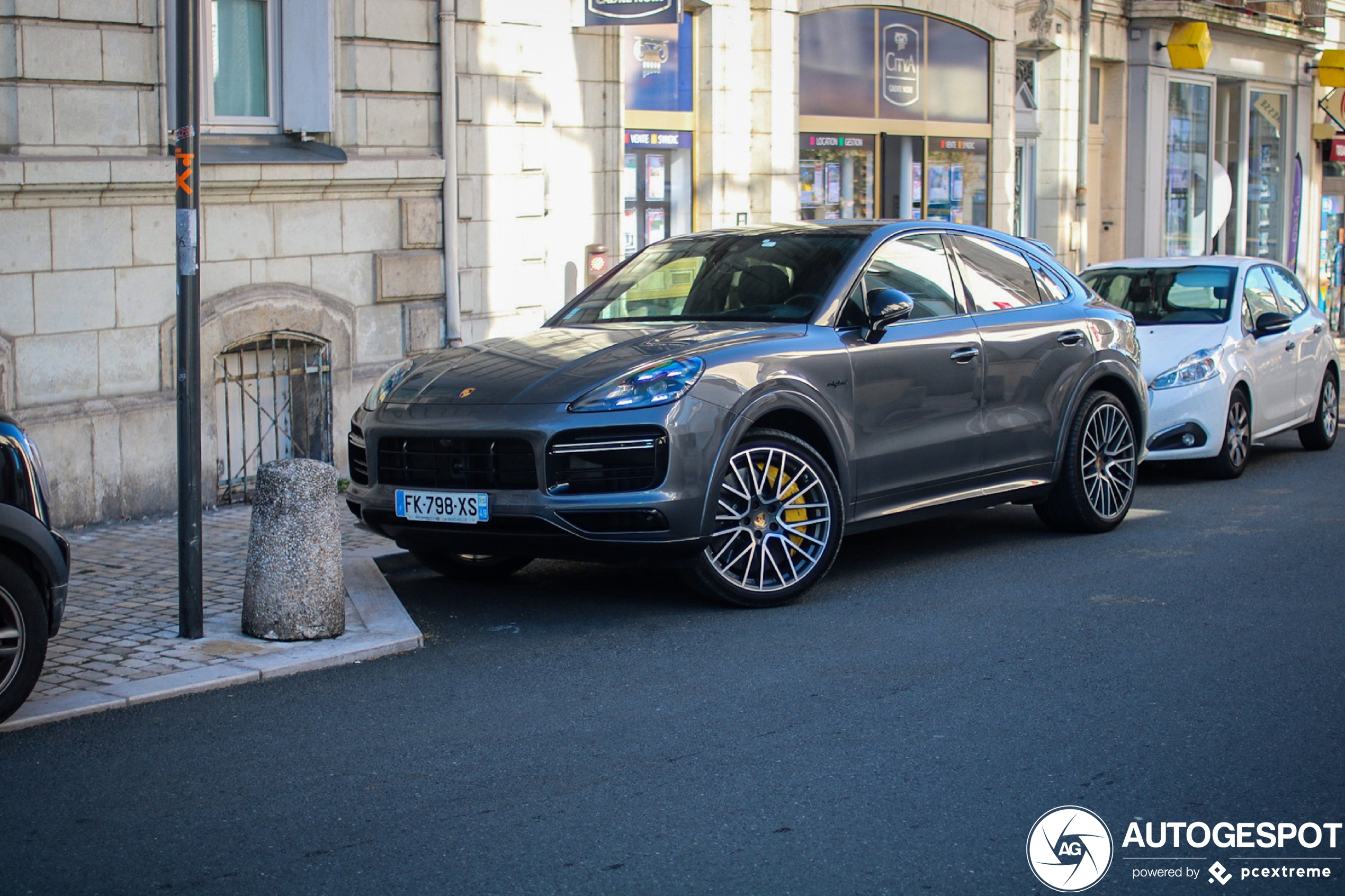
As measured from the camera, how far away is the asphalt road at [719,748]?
4.10m

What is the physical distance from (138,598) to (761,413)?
301 cm

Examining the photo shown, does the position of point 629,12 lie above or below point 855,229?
above

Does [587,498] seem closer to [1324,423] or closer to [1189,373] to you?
[1189,373]

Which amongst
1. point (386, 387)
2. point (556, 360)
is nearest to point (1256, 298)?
point (556, 360)

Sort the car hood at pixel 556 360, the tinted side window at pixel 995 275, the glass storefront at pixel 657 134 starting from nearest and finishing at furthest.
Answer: the car hood at pixel 556 360 < the tinted side window at pixel 995 275 < the glass storefront at pixel 657 134

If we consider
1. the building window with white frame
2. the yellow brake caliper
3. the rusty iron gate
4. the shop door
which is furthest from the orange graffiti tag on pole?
the shop door

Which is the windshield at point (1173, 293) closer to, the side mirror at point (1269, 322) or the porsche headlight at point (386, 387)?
the side mirror at point (1269, 322)

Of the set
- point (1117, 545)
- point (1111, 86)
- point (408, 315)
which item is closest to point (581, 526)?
point (1117, 545)

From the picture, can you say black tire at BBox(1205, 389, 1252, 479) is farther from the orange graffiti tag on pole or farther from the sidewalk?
the orange graffiti tag on pole

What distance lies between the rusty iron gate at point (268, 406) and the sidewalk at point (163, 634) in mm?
1621

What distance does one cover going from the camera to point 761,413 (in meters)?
6.91

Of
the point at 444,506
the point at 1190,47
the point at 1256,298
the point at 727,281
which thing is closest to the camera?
the point at 444,506

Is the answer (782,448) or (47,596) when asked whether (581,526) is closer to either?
(782,448)

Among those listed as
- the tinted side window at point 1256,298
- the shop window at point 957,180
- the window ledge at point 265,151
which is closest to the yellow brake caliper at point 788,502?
the window ledge at point 265,151
